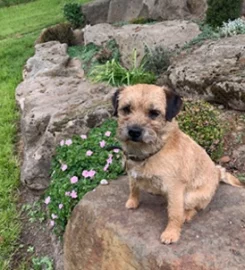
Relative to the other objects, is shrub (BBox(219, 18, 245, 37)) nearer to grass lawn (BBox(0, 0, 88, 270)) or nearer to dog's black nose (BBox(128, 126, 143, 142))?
grass lawn (BBox(0, 0, 88, 270))

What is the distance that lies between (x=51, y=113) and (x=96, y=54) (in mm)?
2760

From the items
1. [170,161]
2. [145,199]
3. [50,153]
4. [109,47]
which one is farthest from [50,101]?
[170,161]

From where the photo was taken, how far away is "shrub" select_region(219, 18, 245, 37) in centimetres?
767

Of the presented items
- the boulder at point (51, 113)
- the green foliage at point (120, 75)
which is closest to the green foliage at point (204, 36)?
the green foliage at point (120, 75)

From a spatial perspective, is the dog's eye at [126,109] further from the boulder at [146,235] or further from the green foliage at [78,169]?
the green foliage at [78,169]

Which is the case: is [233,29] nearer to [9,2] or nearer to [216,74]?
[216,74]

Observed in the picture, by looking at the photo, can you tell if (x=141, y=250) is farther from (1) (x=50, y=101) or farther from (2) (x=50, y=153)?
(1) (x=50, y=101)

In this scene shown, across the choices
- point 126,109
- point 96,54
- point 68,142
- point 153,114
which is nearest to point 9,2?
point 96,54

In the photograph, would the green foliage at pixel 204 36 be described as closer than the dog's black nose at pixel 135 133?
No

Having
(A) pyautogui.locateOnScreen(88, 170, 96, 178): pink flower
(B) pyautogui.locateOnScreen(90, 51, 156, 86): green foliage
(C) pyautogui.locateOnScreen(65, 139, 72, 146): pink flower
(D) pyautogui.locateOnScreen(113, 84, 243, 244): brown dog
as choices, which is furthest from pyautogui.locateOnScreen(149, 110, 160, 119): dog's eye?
(B) pyautogui.locateOnScreen(90, 51, 156, 86): green foliage

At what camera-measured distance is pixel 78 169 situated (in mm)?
5309

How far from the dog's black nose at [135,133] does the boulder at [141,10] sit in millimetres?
7522

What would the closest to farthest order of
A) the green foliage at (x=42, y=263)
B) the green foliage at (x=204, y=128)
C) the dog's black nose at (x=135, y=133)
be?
the dog's black nose at (x=135, y=133) < the green foliage at (x=42, y=263) < the green foliage at (x=204, y=128)

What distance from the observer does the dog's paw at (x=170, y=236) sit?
12.0 feet
